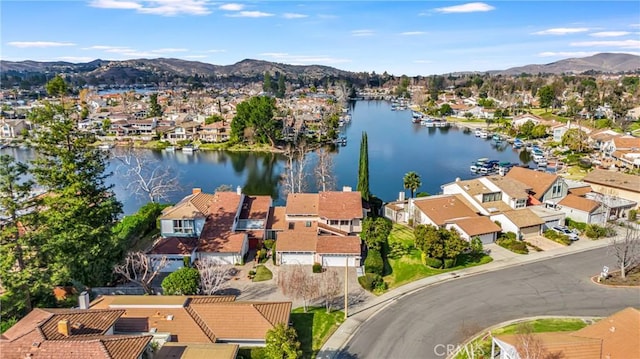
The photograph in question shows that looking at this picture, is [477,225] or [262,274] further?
[477,225]

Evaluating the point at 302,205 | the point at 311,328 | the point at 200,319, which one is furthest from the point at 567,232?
the point at 200,319

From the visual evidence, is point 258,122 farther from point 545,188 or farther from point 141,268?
point 141,268

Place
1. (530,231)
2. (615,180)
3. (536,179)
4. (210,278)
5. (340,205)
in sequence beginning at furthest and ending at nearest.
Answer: (615,180) → (536,179) → (530,231) → (340,205) → (210,278)

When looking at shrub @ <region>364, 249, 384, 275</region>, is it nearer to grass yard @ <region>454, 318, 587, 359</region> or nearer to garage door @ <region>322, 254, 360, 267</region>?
garage door @ <region>322, 254, 360, 267</region>

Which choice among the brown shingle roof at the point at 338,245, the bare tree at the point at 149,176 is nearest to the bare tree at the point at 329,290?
the brown shingle roof at the point at 338,245

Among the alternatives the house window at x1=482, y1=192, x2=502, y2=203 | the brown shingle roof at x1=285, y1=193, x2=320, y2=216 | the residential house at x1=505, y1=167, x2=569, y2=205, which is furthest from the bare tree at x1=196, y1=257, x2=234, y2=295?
the residential house at x1=505, y1=167, x2=569, y2=205

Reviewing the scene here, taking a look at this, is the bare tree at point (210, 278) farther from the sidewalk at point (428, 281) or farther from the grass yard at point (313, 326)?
the sidewalk at point (428, 281)
